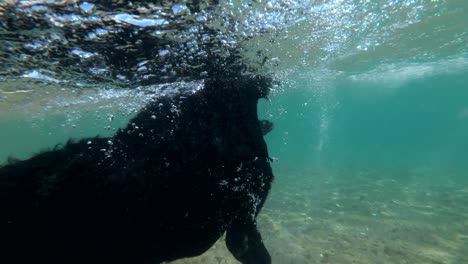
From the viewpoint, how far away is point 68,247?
4000 millimetres

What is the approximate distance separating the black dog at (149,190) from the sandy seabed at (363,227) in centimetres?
389

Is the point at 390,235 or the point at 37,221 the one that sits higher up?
the point at 37,221

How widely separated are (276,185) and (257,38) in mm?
18866

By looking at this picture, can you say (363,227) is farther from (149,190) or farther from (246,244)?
(149,190)

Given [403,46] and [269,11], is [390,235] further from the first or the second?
[403,46]

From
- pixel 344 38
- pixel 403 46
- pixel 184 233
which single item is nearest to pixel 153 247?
pixel 184 233

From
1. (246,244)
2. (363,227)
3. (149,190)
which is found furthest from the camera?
(363,227)

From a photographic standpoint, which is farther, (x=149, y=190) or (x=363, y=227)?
(x=363, y=227)

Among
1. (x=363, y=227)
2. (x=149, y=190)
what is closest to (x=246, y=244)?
(x=149, y=190)

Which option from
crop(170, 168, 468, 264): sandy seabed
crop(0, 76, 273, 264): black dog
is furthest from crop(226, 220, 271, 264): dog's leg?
Result: crop(170, 168, 468, 264): sandy seabed

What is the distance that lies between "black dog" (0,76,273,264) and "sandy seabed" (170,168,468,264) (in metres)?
3.89

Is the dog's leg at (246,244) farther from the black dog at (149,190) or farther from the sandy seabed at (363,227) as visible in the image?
the sandy seabed at (363,227)

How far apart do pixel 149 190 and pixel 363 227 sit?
37.5ft

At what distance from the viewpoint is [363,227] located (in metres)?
12.9
